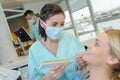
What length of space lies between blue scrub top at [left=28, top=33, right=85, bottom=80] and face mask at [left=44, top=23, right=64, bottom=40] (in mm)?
60

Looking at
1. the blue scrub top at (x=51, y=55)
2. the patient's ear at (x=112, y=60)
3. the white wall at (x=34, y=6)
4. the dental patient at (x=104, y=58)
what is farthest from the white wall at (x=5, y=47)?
the white wall at (x=34, y=6)

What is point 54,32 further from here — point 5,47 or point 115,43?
point 5,47

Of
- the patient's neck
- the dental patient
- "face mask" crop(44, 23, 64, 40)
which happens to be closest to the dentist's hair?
"face mask" crop(44, 23, 64, 40)

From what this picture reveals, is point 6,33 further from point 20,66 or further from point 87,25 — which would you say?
point 87,25

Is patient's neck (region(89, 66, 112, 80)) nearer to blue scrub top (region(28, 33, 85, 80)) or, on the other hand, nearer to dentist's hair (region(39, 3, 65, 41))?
blue scrub top (region(28, 33, 85, 80))

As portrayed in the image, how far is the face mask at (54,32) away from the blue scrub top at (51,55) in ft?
0.20

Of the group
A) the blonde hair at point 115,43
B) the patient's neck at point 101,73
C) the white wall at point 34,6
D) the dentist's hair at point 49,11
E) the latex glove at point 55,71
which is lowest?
the patient's neck at point 101,73

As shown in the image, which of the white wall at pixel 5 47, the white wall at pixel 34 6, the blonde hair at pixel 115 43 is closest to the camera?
the blonde hair at pixel 115 43

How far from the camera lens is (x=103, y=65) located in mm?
1302

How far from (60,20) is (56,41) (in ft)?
0.62

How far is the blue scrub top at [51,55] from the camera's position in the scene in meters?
1.52

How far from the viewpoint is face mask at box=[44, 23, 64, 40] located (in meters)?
1.60

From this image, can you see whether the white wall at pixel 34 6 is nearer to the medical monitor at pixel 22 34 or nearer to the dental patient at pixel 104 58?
the medical monitor at pixel 22 34

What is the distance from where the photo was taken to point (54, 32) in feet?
5.24
